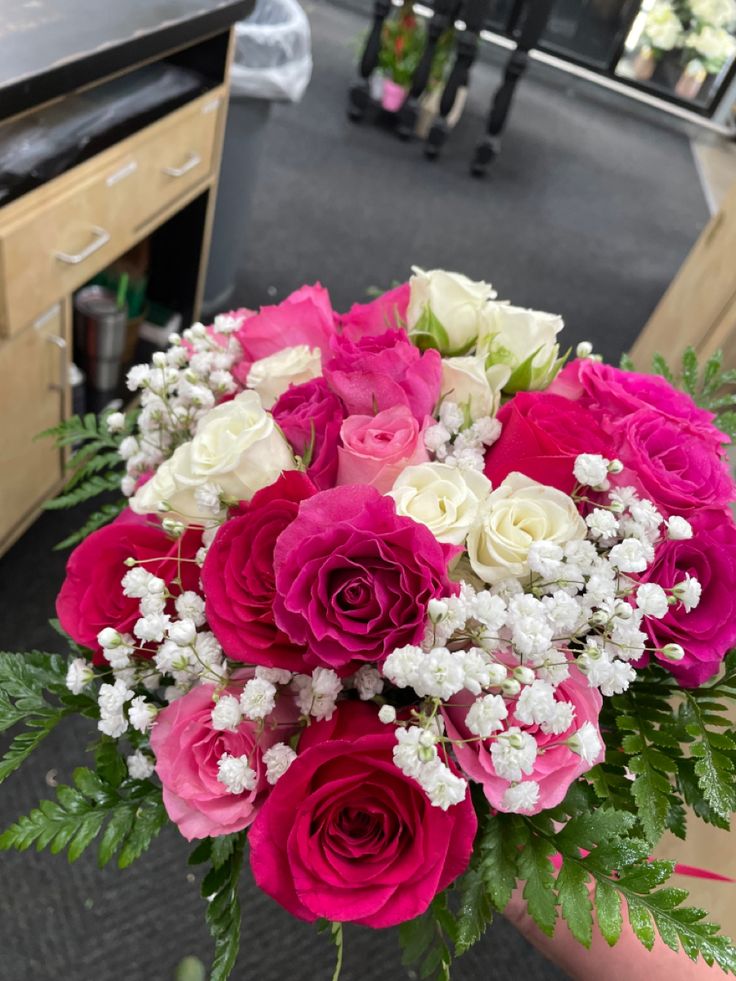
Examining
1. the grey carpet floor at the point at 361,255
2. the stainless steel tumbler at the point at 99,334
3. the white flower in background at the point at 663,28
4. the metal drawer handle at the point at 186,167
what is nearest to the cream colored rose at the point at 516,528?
the grey carpet floor at the point at 361,255

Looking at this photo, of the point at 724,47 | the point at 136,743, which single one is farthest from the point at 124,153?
the point at 724,47

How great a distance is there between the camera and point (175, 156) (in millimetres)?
1520

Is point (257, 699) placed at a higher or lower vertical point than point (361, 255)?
higher

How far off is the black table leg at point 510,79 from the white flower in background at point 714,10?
4.36 ft

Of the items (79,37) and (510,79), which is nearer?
(79,37)

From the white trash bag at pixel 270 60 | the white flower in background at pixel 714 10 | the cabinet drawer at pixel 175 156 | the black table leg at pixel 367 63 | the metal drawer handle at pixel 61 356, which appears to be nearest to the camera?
the metal drawer handle at pixel 61 356

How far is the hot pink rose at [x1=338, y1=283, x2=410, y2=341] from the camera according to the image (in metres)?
0.67

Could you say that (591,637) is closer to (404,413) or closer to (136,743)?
(404,413)

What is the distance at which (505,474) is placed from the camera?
56cm

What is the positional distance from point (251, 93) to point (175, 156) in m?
0.50

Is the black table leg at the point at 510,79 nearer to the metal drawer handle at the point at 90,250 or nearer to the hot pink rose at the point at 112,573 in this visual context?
the metal drawer handle at the point at 90,250

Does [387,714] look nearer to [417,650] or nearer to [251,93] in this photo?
[417,650]

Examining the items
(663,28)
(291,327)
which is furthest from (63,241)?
(663,28)

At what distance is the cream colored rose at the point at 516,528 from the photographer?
1.62ft
